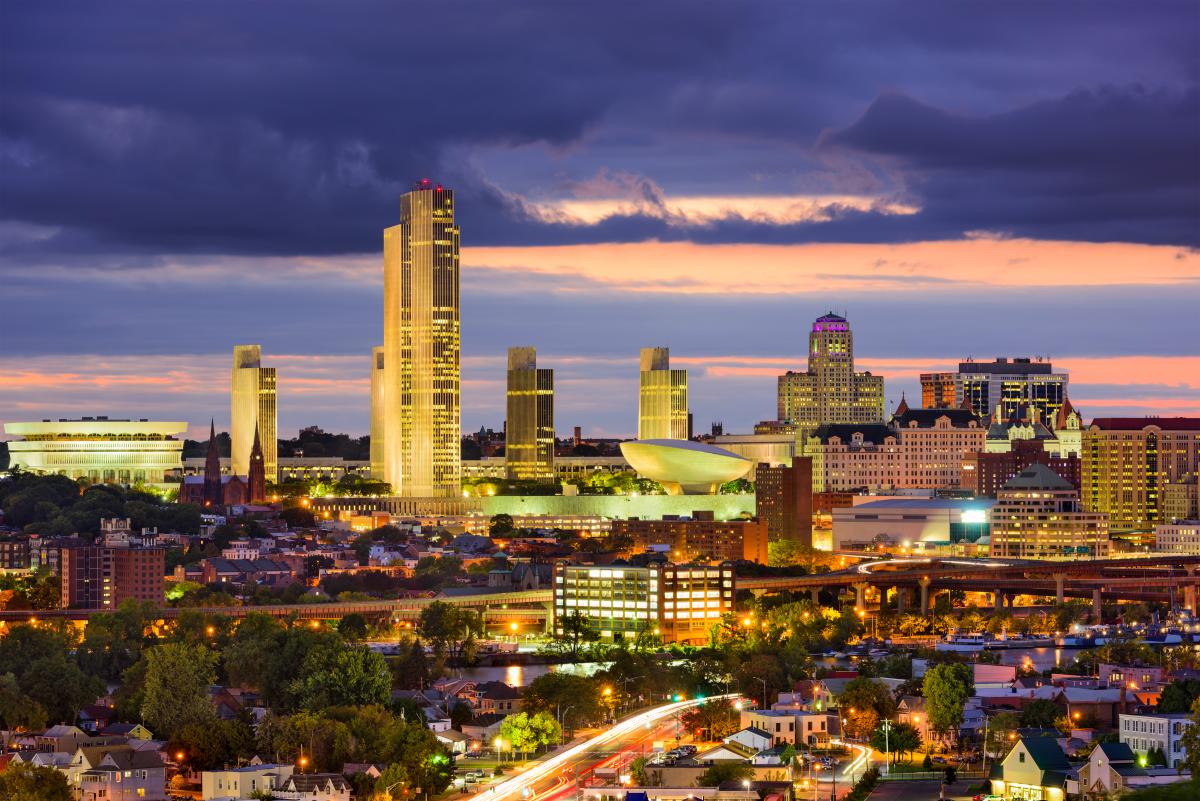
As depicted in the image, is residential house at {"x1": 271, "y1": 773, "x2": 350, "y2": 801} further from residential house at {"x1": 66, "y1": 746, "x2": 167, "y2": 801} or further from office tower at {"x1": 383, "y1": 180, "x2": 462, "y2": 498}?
office tower at {"x1": 383, "y1": 180, "x2": 462, "y2": 498}

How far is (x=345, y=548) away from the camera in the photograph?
130000mm

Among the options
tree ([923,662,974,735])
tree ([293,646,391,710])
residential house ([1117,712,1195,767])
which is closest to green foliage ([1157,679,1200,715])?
residential house ([1117,712,1195,767])

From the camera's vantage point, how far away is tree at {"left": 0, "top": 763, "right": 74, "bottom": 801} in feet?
160

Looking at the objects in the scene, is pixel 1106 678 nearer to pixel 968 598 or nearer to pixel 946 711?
pixel 946 711

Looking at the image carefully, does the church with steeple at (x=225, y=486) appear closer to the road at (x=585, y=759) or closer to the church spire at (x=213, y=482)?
the church spire at (x=213, y=482)

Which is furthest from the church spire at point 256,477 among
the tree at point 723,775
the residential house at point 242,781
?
the tree at point 723,775

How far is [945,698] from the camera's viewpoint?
59719 mm

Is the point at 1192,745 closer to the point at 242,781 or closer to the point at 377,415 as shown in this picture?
the point at 242,781

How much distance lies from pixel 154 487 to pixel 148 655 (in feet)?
342

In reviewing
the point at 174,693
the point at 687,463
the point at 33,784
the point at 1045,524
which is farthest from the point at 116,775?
the point at 687,463

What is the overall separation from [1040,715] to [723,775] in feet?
33.5

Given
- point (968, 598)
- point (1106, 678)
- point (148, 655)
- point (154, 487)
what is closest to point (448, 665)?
point (148, 655)

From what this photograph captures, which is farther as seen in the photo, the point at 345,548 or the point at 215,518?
the point at 215,518

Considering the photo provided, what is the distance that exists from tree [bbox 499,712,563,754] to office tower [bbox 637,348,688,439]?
410 ft
